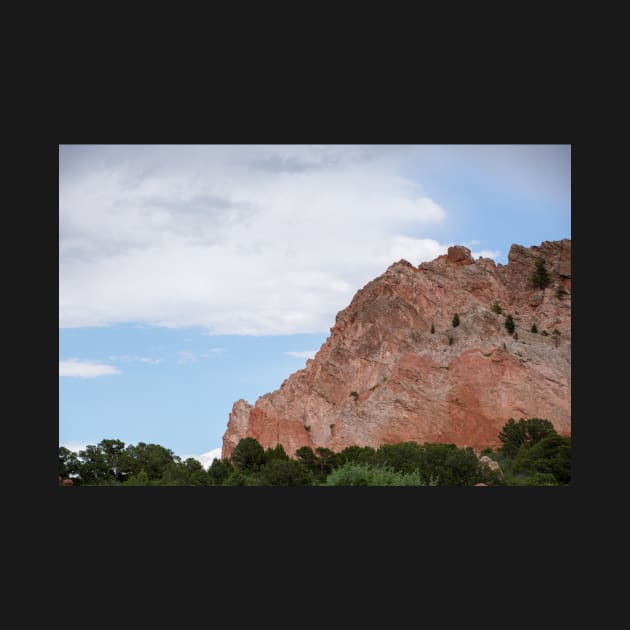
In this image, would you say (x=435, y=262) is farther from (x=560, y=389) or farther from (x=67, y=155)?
(x=67, y=155)

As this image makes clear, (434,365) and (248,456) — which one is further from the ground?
(434,365)

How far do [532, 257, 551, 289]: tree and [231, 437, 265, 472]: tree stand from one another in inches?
1368

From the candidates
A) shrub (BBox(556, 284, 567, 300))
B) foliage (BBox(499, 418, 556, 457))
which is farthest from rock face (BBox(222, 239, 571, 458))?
foliage (BBox(499, 418, 556, 457))

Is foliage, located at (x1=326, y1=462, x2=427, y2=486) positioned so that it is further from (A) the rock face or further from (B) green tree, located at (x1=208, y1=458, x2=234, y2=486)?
(A) the rock face

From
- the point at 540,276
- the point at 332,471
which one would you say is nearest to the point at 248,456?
the point at 332,471

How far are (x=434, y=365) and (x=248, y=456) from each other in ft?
86.3

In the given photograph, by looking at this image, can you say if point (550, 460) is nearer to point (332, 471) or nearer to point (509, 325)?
point (332, 471)

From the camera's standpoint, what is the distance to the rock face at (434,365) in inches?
2338

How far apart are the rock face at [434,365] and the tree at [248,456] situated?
19365mm

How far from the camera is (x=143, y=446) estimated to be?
30.3m

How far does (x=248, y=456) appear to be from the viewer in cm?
3891

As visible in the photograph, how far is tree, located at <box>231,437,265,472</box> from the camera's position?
38.2 m

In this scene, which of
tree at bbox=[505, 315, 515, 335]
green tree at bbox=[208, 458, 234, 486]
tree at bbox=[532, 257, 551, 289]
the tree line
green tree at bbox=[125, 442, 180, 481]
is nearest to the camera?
the tree line

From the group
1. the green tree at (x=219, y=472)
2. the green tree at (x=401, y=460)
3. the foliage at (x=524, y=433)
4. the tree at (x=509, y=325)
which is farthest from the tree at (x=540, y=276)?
the green tree at (x=219, y=472)
